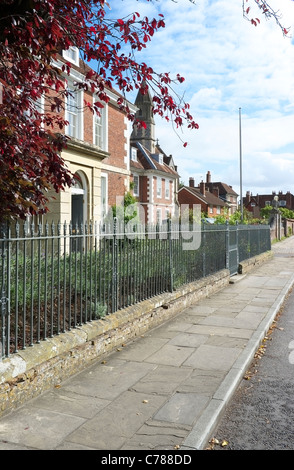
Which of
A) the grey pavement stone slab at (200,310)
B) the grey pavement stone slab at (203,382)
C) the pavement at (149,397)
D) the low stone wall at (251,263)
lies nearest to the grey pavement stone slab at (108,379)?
the pavement at (149,397)

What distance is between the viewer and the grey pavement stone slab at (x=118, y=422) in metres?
3.18

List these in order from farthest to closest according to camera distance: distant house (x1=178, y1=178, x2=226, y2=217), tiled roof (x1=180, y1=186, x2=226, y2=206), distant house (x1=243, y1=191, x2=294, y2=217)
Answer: distant house (x1=243, y1=191, x2=294, y2=217) < tiled roof (x1=180, y1=186, x2=226, y2=206) < distant house (x1=178, y1=178, x2=226, y2=217)

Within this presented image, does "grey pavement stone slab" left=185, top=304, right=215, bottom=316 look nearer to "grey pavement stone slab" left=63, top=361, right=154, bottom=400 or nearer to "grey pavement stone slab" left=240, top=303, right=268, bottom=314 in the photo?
"grey pavement stone slab" left=240, top=303, right=268, bottom=314

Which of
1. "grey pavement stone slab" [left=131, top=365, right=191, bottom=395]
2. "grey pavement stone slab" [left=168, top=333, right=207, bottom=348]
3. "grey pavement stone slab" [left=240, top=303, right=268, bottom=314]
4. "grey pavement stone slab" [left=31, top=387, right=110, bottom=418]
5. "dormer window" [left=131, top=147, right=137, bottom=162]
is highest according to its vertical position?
"dormer window" [left=131, top=147, right=137, bottom=162]

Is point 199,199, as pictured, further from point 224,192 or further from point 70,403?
point 70,403

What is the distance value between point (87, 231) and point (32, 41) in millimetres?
2652

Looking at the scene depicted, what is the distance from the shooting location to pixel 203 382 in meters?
4.46

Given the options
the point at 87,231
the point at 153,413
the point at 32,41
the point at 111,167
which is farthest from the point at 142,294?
the point at 111,167

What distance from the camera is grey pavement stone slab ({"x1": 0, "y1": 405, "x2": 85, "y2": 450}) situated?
3148 millimetres

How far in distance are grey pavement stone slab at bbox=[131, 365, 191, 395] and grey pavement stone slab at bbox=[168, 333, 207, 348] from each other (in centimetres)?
101

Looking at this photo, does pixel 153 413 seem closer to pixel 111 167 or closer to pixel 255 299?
pixel 255 299

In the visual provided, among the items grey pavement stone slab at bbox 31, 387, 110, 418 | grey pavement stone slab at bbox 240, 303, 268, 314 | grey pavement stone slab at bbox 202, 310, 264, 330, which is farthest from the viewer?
grey pavement stone slab at bbox 240, 303, 268, 314

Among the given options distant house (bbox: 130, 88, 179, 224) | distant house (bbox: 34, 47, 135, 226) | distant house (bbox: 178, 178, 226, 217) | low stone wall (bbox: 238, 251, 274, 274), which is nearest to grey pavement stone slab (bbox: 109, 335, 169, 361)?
distant house (bbox: 34, 47, 135, 226)

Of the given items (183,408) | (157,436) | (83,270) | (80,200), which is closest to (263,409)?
(183,408)
